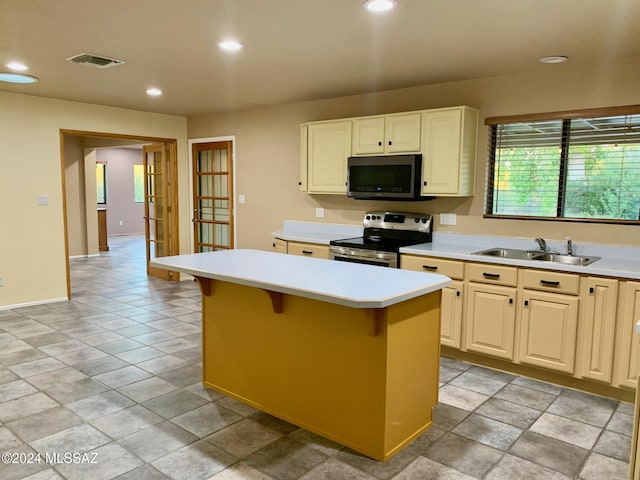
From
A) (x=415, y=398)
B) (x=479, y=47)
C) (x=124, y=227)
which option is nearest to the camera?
(x=415, y=398)

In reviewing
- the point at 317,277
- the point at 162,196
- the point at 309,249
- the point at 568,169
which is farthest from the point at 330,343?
the point at 162,196

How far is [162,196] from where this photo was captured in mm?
6918

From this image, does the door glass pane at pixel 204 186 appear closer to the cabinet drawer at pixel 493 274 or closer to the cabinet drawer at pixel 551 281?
the cabinet drawer at pixel 493 274

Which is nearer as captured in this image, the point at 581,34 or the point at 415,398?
the point at 415,398

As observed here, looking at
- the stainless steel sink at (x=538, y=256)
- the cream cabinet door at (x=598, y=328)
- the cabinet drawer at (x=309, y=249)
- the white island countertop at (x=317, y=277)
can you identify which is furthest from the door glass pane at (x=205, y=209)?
the cream cabinet door at (x=598, y=328)

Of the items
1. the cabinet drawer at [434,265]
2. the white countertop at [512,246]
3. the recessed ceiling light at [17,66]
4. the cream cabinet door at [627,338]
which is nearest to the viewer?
the cream cabinet door at [627,338]

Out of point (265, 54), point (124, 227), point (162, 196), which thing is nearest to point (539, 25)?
point (265, 54)

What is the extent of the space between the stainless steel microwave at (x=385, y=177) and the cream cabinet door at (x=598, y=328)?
63.0 inches

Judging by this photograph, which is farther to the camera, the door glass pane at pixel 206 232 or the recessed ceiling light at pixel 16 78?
the door glass pane at pixel 206 232

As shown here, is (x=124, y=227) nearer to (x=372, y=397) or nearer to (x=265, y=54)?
(x=265, y=54)

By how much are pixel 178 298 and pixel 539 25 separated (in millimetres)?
4698

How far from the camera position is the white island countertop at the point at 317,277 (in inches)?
83.8

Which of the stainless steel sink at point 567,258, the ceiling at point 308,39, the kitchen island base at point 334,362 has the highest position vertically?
the ceiling at point 308,39

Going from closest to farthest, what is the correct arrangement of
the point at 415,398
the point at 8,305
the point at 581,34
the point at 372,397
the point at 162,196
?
the point at 372,397 < the point at 415,398 < the point at 581,34 < the point at 8,305 < the point at 162,196
